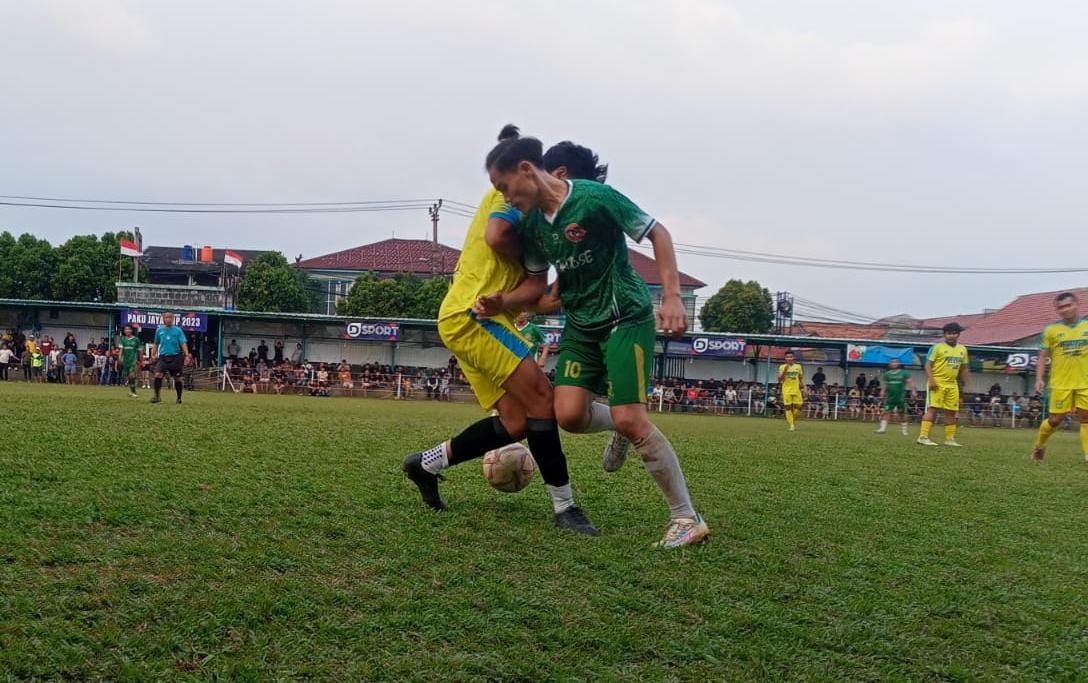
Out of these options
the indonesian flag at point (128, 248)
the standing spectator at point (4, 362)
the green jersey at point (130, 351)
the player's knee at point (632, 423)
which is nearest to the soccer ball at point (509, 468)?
the player's knee at point (632, 423)

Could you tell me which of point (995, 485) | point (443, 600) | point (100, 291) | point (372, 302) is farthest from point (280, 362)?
point (443, 600)

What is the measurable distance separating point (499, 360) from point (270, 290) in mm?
49368

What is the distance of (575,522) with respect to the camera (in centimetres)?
405

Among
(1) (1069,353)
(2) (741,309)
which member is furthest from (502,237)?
(2) (741,309)

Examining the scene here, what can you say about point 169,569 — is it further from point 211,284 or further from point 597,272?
point 211,284

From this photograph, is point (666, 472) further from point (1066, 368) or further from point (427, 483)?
point (1066, 368)

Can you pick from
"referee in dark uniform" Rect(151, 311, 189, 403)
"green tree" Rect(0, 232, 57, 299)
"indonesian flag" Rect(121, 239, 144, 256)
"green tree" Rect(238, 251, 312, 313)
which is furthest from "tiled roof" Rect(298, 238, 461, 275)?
"referee in dark uniform" Rect(151, 311, 189, 403)

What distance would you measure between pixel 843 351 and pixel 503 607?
35442mm

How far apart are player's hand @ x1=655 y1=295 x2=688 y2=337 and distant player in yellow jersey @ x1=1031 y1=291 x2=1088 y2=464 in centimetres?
794

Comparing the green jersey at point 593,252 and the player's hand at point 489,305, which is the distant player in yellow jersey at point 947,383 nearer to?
the green jersey at point 593,252

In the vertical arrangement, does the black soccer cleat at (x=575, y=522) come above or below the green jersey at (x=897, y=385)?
below

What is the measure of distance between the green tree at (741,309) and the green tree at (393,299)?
18.9 metres

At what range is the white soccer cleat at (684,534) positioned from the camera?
146 inches

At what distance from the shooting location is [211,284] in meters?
59.7
